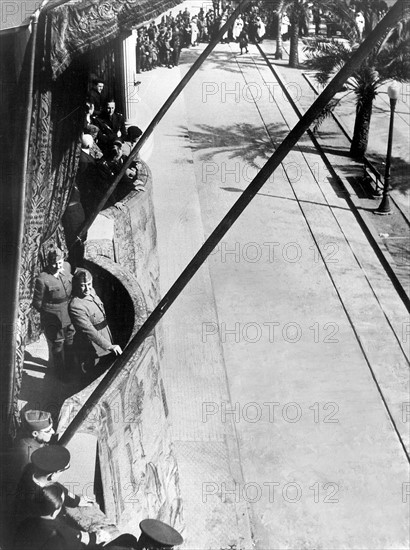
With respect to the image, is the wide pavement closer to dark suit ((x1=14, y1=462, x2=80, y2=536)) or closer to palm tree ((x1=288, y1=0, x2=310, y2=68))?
dark suit ((x1=14, y1=462, x2=80, y2=536))

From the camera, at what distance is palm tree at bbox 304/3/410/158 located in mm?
21062

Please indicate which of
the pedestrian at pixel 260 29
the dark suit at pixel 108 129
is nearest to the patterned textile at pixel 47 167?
the dark suit at pixel 108 129

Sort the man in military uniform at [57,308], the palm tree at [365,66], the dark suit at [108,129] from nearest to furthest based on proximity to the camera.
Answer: the man in military uniform at [57,308] → the dark suit at [108,129] → the palm tree at [365,66]

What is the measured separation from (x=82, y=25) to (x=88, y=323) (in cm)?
375

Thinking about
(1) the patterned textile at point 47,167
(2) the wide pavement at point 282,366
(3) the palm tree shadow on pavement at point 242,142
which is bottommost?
(2) the wide pavement at point 282,366

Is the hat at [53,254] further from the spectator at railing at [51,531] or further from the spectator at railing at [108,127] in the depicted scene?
the spectator at railing at [108,127]

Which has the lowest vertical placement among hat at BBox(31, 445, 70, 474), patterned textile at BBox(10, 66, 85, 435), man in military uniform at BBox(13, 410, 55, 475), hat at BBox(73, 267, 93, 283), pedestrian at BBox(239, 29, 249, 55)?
pedestrian at BBox(239, 29, 249, 55)

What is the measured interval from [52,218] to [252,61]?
25661 mm

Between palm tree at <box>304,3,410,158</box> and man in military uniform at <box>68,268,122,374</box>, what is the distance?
40.8 feet

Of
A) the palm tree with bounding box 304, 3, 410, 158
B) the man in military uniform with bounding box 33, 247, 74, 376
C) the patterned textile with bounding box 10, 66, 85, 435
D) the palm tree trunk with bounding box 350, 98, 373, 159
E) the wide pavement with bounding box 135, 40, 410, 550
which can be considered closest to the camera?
the patterned textile with bounding box 10, 66, 85, 435

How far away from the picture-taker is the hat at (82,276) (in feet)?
30.1

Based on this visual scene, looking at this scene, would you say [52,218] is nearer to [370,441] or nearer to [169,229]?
[370,441]

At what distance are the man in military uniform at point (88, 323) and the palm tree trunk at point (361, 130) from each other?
14.5 meters

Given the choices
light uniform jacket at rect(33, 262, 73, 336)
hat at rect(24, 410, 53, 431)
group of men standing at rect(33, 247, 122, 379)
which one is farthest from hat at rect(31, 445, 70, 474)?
light uniform jacket at rect(33, 262, 73, 336)
